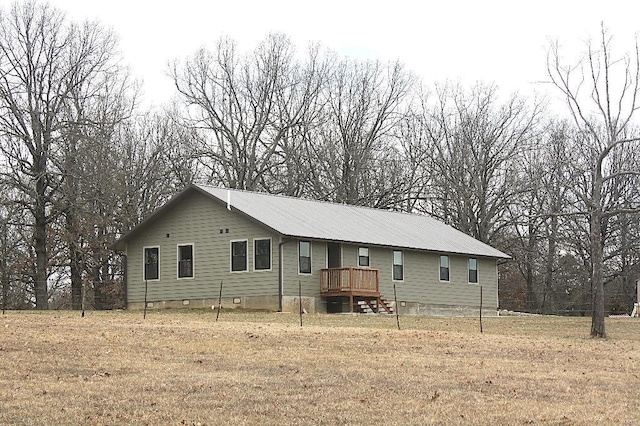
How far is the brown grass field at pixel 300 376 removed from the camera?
44.4 feet

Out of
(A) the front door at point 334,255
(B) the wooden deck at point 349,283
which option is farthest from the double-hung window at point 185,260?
(A) the front door at point 334,255

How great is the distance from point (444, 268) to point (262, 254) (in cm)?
1061

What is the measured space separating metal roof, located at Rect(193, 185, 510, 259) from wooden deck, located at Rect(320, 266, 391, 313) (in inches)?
50.4

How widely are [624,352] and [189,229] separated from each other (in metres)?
20.9

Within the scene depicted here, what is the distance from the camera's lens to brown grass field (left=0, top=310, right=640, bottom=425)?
44.4 feet

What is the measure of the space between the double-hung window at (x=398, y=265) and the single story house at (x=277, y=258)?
4 centimetres

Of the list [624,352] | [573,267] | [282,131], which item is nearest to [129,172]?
[282,131]

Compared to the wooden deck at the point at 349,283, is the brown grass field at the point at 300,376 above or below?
below

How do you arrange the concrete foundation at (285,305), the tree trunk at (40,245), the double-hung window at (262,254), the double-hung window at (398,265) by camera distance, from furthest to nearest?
the tree trunk at (40,245) < the double-hung window at (398,265) < the double-hung window at (262,254) < the concrete foundation at (285,305)

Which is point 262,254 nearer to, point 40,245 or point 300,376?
point 40,245

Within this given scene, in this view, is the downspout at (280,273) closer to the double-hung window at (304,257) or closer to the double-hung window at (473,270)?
the double-hung window at (304,257)

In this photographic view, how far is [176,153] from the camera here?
5706cm

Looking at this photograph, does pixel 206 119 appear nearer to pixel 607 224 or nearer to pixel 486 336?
pixel 607 224

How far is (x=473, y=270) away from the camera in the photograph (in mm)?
47875
